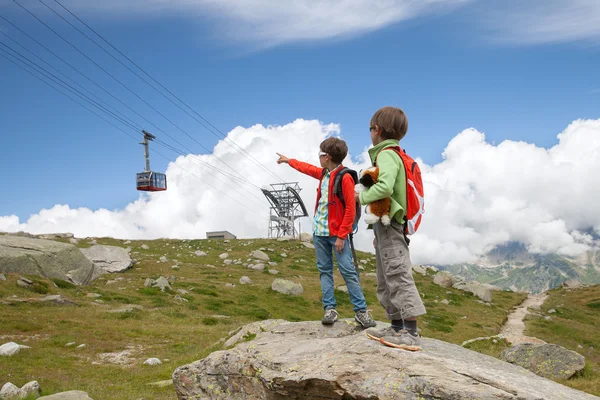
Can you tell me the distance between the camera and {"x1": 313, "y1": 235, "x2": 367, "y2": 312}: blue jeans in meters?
8.27

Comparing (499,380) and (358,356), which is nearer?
(499,380)

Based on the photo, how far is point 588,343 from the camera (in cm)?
2820

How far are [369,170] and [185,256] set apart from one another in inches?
1440

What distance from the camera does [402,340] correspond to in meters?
6.93

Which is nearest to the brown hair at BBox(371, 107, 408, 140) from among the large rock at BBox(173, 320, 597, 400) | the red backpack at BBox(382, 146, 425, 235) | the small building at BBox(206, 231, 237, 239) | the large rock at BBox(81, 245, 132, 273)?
the red backpack at BBox(382, 146, 425, 235)

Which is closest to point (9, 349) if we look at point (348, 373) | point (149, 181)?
point (348, 373)

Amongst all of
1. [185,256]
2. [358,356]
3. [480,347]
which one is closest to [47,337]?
[358,356]

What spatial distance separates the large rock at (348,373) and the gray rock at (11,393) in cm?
393

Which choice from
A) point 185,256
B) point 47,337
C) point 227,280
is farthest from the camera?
point 185,256

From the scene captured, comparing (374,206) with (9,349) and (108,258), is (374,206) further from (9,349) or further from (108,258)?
(108,258)

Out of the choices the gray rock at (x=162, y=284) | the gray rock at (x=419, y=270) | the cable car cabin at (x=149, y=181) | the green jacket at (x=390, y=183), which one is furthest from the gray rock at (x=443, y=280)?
the green jacket at (x=390, y=183)

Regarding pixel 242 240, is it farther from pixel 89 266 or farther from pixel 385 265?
pixel 385 265

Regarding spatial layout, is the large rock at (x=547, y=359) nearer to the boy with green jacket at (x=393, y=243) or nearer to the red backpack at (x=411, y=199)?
the boy with green jacket at (x=393, y=243)

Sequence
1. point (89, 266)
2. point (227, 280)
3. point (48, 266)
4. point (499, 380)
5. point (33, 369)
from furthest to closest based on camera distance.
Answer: point (227, 280), point (89, 266), point (48, 266), point (33, 369), point (499, 380)
